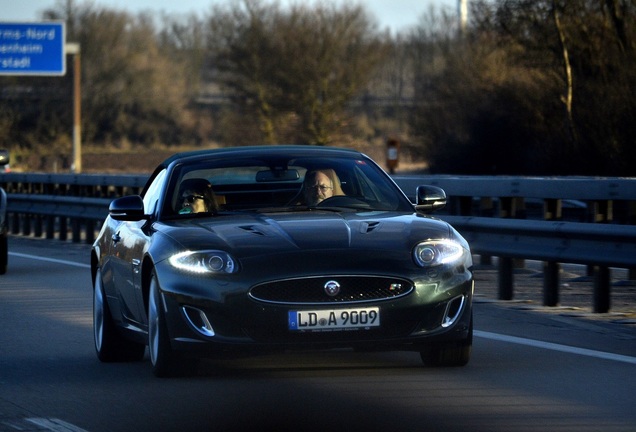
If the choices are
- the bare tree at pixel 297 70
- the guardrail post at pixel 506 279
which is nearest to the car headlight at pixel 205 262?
the guardrail post at pixel 506 279

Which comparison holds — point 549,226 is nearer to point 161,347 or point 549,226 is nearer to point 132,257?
point 132,257

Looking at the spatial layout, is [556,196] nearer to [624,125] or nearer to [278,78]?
[624,125]

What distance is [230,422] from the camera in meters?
6.23

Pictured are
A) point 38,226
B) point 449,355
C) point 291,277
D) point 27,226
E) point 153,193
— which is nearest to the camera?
point 291,277

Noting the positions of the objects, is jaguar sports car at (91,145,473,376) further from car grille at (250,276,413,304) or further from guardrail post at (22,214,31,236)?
guardrail post at (22,214,31,236)

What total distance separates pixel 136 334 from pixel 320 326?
60.9 inches

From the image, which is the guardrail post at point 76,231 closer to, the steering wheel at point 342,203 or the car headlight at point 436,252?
the steering wheel at point 342,203

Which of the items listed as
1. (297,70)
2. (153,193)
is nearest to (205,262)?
(153,193)

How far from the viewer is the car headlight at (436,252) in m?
7.20

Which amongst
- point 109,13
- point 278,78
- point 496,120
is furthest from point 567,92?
point 109,13

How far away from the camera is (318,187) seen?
8.27 meters

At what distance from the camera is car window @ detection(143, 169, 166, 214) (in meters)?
8.42

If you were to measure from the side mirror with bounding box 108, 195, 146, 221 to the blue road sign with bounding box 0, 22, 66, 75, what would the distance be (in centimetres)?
3634

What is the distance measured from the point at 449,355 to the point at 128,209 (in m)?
1.93
